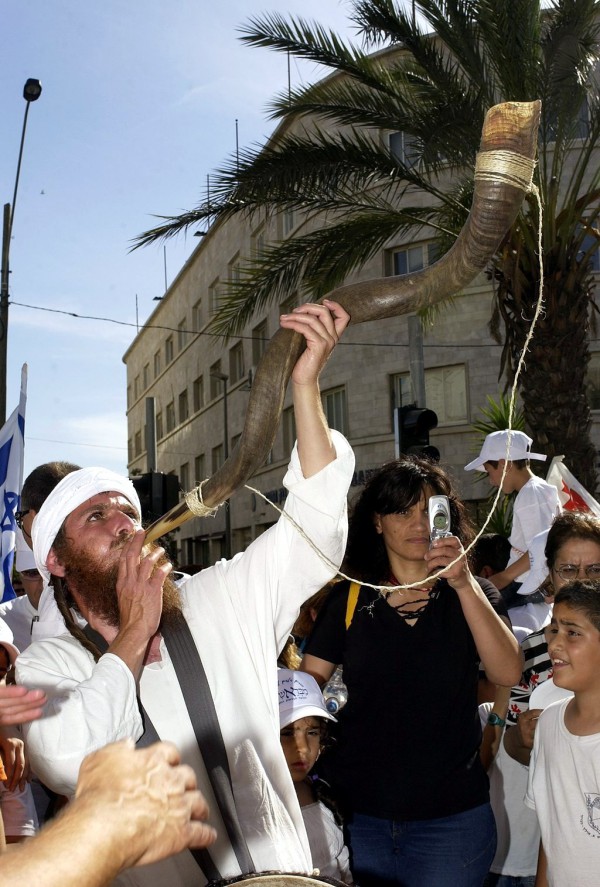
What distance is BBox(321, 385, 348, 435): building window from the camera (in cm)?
2578

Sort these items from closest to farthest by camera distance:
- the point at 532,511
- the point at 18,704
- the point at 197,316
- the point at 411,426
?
the point at 18,704 < the point at 532,511 < the point at 411,426 < the point at 197,316

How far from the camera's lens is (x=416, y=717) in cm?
305

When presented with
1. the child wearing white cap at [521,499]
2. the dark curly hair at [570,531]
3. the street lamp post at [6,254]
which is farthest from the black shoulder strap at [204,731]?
the street lamp post at [6,254]

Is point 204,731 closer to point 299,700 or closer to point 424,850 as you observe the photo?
point 299,700

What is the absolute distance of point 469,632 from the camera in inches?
124

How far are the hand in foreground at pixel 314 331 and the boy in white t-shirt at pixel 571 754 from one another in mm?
1414

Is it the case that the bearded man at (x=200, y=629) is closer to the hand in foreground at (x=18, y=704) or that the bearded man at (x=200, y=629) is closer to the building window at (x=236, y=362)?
Result: the hand in foreground at (x=18, y=704)

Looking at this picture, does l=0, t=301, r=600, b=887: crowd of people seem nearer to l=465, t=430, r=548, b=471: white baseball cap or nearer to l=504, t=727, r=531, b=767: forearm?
l=504, t=727, r=531, b=767: forearm

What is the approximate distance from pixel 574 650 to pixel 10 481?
166 inches

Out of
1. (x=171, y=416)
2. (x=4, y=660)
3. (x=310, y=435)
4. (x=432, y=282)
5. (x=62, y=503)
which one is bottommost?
(x=4, y=660)

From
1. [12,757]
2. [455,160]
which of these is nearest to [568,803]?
[12,757]

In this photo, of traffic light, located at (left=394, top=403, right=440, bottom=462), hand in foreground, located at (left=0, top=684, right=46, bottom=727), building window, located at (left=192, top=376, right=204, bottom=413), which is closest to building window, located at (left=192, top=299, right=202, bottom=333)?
building window, located at (left=192, top=376, right=204, bottom=413)

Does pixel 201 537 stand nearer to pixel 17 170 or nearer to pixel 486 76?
pixel 17 170

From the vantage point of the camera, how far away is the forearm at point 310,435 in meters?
2.45
